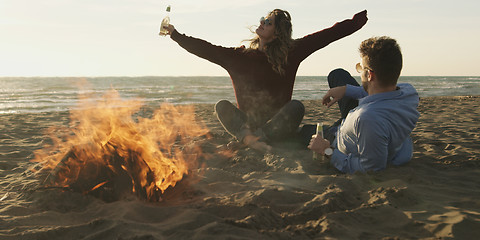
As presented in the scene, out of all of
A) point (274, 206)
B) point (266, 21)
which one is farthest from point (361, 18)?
point (274, 206)

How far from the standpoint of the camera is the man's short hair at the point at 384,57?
9.48 feet

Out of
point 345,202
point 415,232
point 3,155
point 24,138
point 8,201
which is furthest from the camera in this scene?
point 24,138

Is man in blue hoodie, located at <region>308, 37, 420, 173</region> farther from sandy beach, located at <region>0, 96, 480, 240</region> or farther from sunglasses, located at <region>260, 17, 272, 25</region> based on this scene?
sunglasses, located at <region>260, 17, 272, 25</region>

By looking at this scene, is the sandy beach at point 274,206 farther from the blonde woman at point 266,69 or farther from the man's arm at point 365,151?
the blonde woman at point 266,69

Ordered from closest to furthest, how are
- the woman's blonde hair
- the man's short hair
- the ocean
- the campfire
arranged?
the man's short hair < the campfire < the woman's blonde hair < the ocean

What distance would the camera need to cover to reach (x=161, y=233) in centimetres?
231

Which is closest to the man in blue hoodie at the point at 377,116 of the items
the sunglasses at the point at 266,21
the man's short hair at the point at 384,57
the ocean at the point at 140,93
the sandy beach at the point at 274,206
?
the man's short hair at the point at 384,57

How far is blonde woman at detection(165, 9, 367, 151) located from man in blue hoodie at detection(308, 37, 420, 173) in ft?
4.21

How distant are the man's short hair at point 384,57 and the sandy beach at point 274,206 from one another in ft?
3.12

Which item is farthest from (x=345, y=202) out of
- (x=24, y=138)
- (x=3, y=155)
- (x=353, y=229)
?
(x=24, y=138)

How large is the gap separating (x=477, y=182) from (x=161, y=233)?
115 inches

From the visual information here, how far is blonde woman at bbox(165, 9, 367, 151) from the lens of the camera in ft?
14.8

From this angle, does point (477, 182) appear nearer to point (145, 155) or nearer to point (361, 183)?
point (361, 183)

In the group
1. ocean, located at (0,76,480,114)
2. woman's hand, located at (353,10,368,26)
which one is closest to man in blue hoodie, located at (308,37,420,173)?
woman's hand, located at (353,10,368,26)
